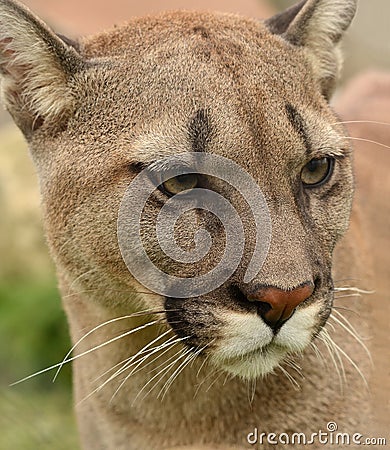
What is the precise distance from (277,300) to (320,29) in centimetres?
157

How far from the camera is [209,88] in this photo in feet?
13.1

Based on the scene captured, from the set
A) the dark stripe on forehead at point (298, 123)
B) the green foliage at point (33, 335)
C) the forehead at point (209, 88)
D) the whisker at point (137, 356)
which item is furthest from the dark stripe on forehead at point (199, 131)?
the green foliage at point (33, 335)

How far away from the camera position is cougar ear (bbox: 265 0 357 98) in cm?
451

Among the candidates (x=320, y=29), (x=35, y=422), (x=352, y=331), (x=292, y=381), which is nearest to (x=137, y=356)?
(x=292, y=381)

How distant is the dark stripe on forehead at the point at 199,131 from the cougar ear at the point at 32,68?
2.10ft

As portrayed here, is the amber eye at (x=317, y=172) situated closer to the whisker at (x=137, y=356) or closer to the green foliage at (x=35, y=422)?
the whisker at (x=137, y=356)

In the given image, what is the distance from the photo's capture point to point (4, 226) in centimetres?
907

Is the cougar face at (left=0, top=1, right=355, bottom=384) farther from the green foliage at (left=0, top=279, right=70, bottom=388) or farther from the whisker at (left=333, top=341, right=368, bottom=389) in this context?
the green foliage at (left=0, top=279, right=70, bottom=388)

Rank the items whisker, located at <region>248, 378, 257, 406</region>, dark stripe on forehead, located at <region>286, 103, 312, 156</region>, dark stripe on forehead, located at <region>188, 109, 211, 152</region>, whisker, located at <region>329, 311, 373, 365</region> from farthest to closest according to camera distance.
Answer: whisker, located at <region>329, 311, 373, 365</region> < whisker, located at <region>248, 378, 257, 406</region> < dark stripe on forehead, located at <region>286, 103, 312, 156</region> < dark stripe on forehead, located at <region>188, 109, 211, 152</region>

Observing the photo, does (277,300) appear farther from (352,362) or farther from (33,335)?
(33,335)

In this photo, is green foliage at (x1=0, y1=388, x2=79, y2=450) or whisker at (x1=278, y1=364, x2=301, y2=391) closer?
whisker at (x1=278, y1=364, x2=301, y2=391)

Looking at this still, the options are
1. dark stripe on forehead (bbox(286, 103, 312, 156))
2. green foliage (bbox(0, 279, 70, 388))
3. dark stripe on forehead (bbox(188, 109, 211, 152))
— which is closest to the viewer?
dark stripe on forehead (bbox(188, 109, 211, 152))

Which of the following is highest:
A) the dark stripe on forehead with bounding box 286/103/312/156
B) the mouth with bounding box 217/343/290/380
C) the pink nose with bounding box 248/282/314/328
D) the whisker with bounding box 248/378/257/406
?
the dark stripe on forehead with bounding box 286/103/312/156

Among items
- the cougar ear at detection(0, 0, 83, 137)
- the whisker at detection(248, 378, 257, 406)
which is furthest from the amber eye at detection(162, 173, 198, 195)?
the whisker at detection(248, 378, 257, 406)
